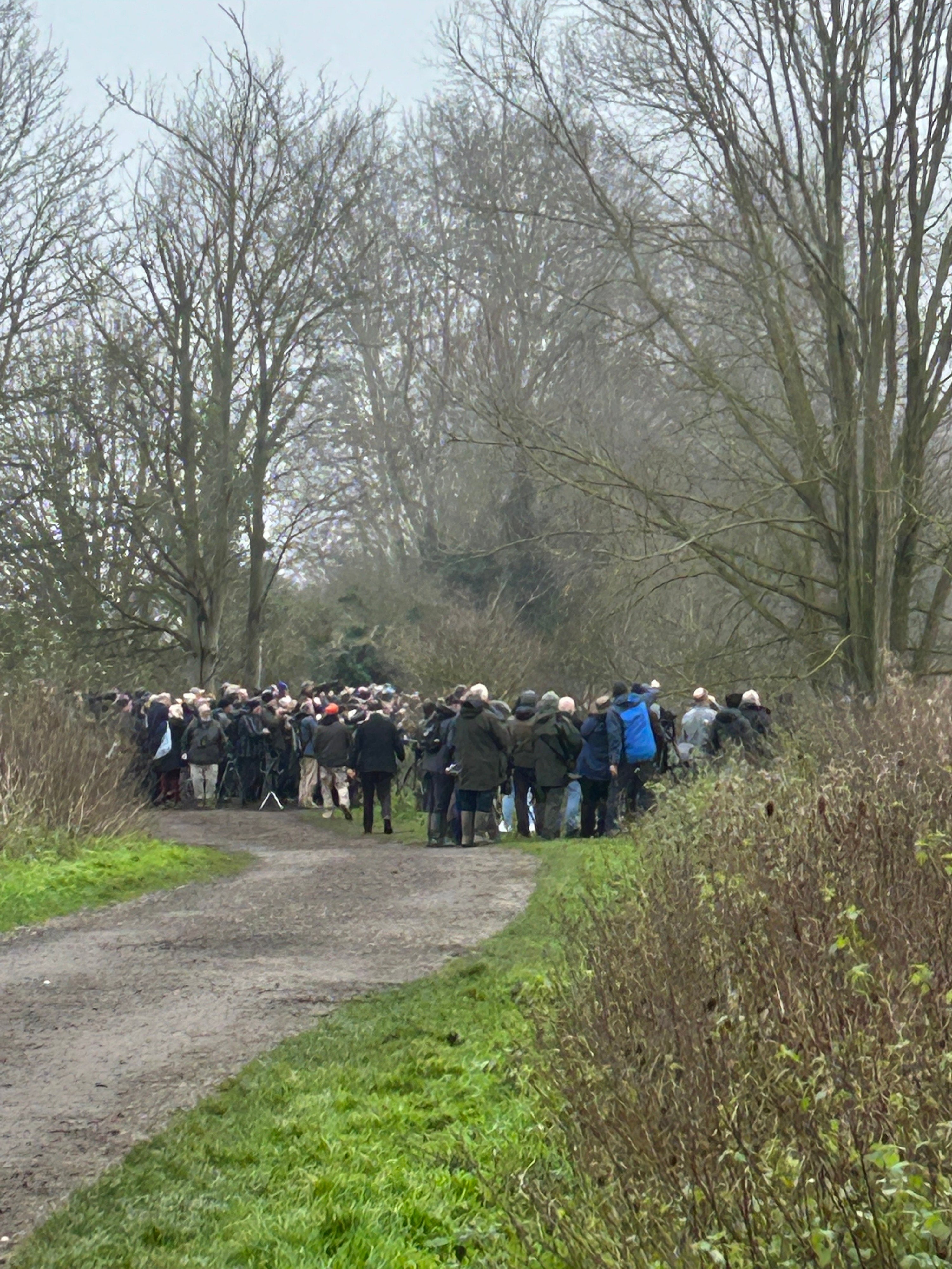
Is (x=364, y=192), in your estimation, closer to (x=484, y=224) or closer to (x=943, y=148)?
(x=484, y=224)

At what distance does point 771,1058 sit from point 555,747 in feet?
50.1

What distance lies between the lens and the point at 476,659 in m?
28.8

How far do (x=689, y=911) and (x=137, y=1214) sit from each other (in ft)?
7.80

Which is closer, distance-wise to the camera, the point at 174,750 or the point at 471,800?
the point at 471,800

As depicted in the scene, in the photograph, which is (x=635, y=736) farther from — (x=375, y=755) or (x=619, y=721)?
(x=375, y=755)

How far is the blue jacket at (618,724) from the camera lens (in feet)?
60.3

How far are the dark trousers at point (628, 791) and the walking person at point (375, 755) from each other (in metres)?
2.83

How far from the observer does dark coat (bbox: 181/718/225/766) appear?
24.5m

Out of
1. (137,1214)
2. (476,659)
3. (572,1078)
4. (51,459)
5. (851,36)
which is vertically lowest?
(137,1214)

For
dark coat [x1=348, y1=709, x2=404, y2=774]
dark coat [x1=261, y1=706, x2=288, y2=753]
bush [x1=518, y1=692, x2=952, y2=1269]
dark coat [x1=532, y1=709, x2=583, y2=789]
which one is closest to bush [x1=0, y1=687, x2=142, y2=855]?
dark coat [x1=348, y1=709, x2=404, y2=774]

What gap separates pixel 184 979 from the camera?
941 cm

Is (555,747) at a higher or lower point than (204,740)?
lower

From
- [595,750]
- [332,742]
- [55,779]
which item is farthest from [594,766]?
[55,779]

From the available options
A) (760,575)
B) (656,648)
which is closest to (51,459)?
(656,648)
